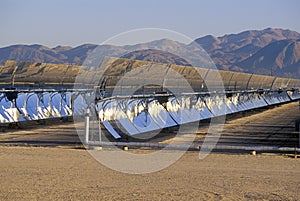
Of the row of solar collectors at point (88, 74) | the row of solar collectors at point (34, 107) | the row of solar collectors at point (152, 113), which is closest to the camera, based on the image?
the row of solar collectors at point (152, 113)

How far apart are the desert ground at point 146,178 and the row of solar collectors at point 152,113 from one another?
6368 mm

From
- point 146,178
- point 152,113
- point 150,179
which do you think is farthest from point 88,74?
point 150,179

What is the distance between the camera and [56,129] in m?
23.2

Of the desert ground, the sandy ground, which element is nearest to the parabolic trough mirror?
the desert ground

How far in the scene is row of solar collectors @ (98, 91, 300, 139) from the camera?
69.1ft

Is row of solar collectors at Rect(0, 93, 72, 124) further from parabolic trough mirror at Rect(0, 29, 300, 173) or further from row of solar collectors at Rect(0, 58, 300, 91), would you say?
row of solar collectors at Rect(0, 58, 300, 91)

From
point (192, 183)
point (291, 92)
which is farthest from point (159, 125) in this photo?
point (291, 92)

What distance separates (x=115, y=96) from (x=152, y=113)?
1.76m

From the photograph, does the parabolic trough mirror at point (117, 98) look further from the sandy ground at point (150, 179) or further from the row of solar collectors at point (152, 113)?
the sandy ground at point (150, 179)

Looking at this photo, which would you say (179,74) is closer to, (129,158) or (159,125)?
(159,125)

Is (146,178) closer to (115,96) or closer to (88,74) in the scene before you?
(115,96)

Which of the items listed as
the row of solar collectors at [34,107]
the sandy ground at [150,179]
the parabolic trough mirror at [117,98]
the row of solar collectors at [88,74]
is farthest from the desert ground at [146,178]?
the row of solar collectors at [88,74]

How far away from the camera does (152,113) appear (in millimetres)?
23172

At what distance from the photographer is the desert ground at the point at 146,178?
8.53 metres
